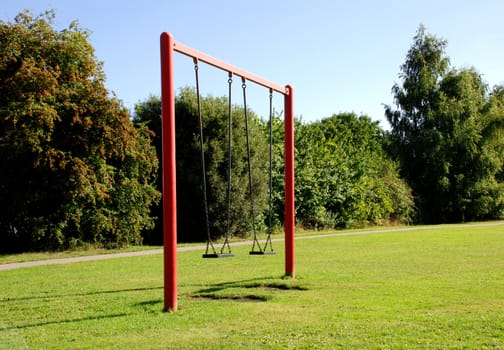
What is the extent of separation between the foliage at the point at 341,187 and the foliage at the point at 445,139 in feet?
13.6

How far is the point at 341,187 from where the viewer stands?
105 feet

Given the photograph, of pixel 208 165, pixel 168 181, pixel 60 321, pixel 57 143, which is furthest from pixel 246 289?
pixel 208 165

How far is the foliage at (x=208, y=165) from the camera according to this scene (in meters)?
23.1

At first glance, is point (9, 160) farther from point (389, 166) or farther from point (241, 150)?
point (389, 166)

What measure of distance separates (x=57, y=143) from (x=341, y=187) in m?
17.1

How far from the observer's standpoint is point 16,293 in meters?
10.2

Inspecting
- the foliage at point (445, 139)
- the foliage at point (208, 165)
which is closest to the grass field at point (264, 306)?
the foliage at point (208, 165)

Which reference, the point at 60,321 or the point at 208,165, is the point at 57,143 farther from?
the point at 60,321

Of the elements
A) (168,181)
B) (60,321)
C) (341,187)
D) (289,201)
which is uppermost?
(341,187)

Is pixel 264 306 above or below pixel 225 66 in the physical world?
below

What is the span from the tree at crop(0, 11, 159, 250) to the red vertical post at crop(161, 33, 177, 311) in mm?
10335

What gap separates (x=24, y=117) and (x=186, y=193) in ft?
24.9

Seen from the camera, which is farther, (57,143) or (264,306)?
(57,143)

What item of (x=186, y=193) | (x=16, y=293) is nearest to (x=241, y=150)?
(x=186, y=193)
